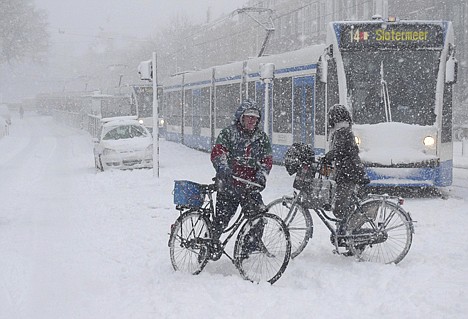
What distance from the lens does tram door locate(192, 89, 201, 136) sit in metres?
26.2

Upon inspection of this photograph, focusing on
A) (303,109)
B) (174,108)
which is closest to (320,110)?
(303,109)

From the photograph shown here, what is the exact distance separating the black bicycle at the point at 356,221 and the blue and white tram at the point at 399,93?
4657 mm

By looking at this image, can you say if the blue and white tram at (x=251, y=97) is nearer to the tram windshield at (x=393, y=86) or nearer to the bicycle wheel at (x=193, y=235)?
the tram windshield at (x=393, y=86)

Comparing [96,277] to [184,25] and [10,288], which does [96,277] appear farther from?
[184,25]

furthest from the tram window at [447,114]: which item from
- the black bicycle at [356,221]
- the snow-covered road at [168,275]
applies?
the black bicycle at [356,221]

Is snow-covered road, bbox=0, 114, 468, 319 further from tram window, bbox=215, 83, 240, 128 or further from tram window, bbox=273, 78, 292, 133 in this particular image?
tram window, bbox=215, 83, 240, 128

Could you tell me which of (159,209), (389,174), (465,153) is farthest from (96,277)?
(465,153)

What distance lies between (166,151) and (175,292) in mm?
20010

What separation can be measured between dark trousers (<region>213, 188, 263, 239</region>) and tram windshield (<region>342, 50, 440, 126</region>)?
5.80 metres

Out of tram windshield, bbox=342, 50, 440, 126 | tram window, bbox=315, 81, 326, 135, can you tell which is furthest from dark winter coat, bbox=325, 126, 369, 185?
tram window, bbox=315, 81, 326, 135

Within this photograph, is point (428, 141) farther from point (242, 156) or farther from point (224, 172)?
point (224, 172)

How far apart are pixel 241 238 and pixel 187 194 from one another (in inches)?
27.5

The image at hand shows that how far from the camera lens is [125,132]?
752 inches

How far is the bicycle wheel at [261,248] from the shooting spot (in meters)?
6.43
